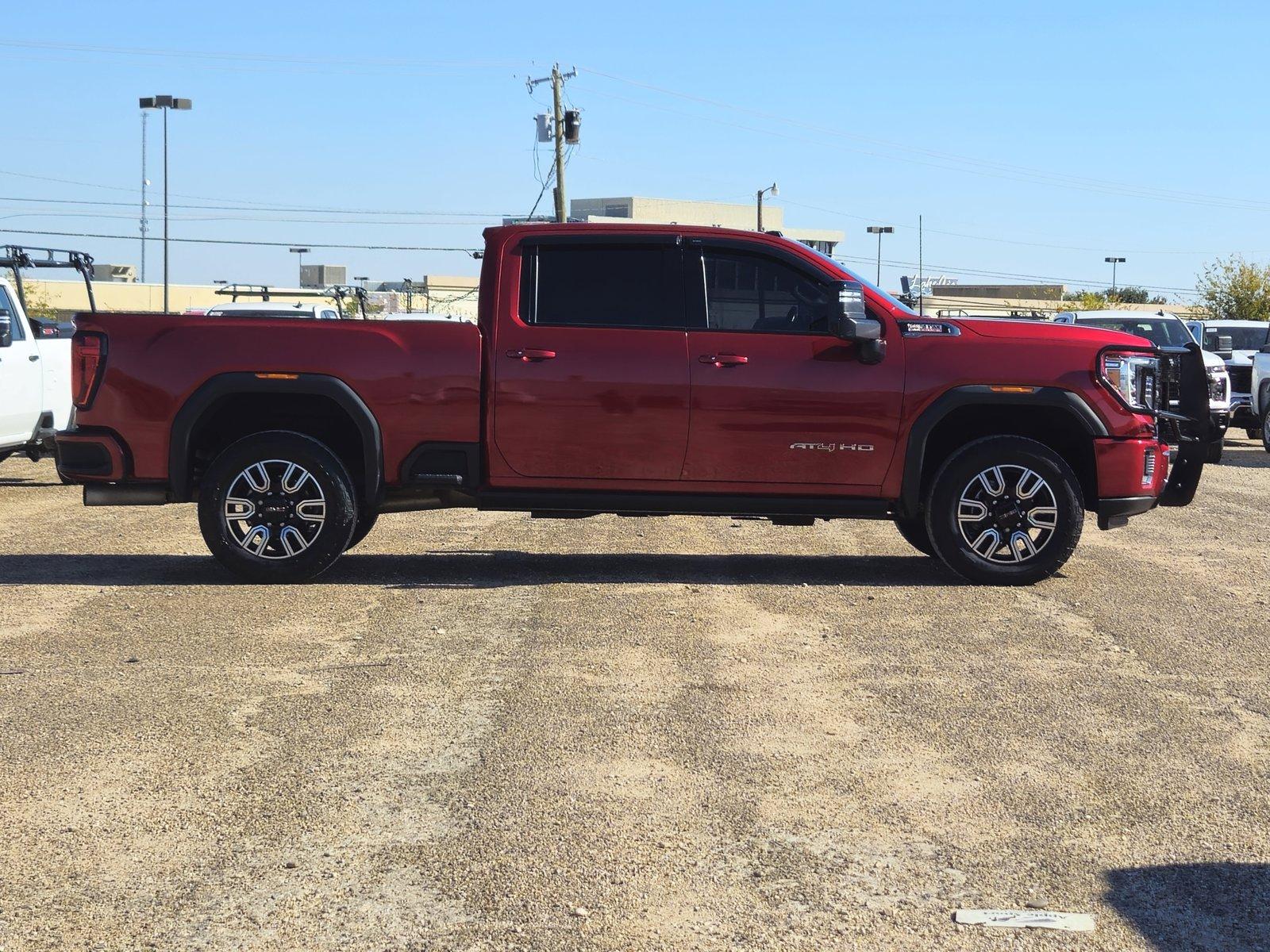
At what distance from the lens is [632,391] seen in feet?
29.5

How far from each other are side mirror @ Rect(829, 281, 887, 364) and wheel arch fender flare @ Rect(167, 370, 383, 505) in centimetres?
272

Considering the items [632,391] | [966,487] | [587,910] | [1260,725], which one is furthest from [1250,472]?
[587,910]

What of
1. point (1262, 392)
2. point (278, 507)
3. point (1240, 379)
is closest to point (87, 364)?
point (278, 507)

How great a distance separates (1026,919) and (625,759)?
177cm

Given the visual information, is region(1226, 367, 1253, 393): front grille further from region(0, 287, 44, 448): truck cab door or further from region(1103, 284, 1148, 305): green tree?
region(1103, 284, 1148, 305): green tree

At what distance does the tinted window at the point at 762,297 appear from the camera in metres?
9.16

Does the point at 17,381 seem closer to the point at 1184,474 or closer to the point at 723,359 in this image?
the point at 723,359

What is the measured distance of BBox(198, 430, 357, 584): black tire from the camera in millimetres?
9000

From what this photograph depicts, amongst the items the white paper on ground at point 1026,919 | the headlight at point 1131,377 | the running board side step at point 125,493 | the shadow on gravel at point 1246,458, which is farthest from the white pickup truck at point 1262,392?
the white paper on ground at point 1026,919

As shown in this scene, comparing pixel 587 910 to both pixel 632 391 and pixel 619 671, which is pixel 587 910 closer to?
pixel 619 671

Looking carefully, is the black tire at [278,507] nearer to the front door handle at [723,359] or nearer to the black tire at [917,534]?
the front door handle at [723,359]

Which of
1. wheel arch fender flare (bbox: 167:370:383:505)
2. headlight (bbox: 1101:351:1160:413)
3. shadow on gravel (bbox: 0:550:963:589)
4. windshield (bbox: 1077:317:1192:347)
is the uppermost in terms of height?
windshield (bbox: 1077:317:1192:347)

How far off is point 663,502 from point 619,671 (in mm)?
2410

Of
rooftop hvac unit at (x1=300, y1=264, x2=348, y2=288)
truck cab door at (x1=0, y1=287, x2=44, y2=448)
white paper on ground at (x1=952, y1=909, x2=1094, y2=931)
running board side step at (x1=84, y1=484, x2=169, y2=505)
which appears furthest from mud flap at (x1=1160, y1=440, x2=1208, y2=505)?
rooftop hvac unit at (x1=300, y1=264, x2=348, y2=288)
